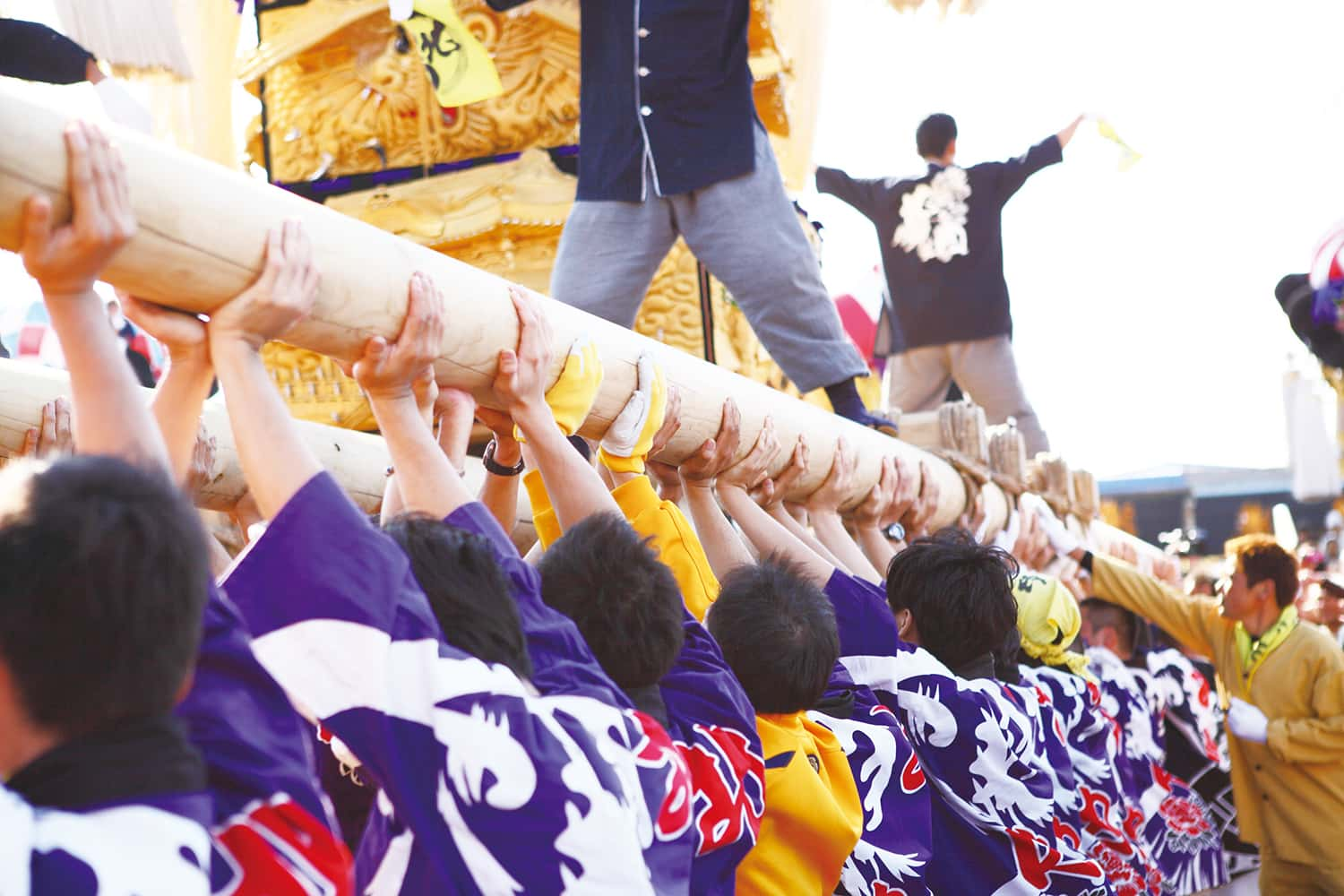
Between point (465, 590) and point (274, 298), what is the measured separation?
0.33 m

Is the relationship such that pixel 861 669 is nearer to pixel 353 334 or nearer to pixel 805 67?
pixel 353 334

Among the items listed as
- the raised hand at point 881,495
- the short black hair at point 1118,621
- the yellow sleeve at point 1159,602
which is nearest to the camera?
the raised hand at point 881,495

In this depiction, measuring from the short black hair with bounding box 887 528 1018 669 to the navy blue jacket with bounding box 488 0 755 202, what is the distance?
0.92 meters

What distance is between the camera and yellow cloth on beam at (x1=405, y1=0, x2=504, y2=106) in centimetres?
273

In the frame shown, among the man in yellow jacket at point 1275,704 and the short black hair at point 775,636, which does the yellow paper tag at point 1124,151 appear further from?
the short black hair at point 775,636

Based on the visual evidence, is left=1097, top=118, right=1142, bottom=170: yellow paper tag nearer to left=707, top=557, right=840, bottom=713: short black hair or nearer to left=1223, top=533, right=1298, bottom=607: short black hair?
left=1223, top=533, right=1298, bottom=607: short black hair

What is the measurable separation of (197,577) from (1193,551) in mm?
17678

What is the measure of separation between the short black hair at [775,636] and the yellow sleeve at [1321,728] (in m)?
2.89

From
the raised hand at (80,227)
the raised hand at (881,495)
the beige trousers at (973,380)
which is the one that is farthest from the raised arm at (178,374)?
the beige trousers at (973,380)

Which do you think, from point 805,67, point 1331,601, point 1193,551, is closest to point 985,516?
point 805,67

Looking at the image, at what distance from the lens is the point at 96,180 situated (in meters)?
1.24

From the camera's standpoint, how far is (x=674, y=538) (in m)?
2.08

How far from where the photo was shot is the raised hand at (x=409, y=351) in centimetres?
163

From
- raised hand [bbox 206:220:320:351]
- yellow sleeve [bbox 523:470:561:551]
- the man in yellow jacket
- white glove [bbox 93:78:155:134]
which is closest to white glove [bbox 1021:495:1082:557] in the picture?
the man in yellow jacket
